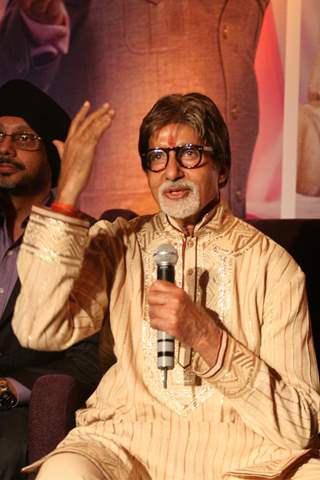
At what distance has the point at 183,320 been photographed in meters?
2.48

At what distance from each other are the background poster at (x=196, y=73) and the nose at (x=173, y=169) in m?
1.37

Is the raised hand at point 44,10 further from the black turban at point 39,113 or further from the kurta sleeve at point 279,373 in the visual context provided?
the kurta sleeve at point 279,373

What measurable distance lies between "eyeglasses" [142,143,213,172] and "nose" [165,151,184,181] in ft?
0.04

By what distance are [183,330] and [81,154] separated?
588mm

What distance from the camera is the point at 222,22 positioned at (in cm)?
416

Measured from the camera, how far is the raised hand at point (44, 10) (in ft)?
14.8

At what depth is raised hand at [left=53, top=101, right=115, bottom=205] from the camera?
101 inches

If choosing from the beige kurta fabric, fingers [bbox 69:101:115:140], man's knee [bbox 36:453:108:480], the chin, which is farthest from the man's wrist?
fingers [bbox 69:101:115:140]

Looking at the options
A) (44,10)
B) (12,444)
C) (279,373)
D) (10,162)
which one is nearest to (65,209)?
(279,373)

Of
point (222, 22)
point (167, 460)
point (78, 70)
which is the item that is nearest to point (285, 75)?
point (222, 22)

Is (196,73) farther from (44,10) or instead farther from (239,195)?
(44,10)

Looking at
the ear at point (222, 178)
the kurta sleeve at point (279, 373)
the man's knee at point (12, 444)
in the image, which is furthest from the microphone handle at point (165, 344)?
the man's knee at point (12, 444)

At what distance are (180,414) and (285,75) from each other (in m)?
1.97

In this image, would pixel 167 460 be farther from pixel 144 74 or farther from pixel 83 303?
pixel 144 74
